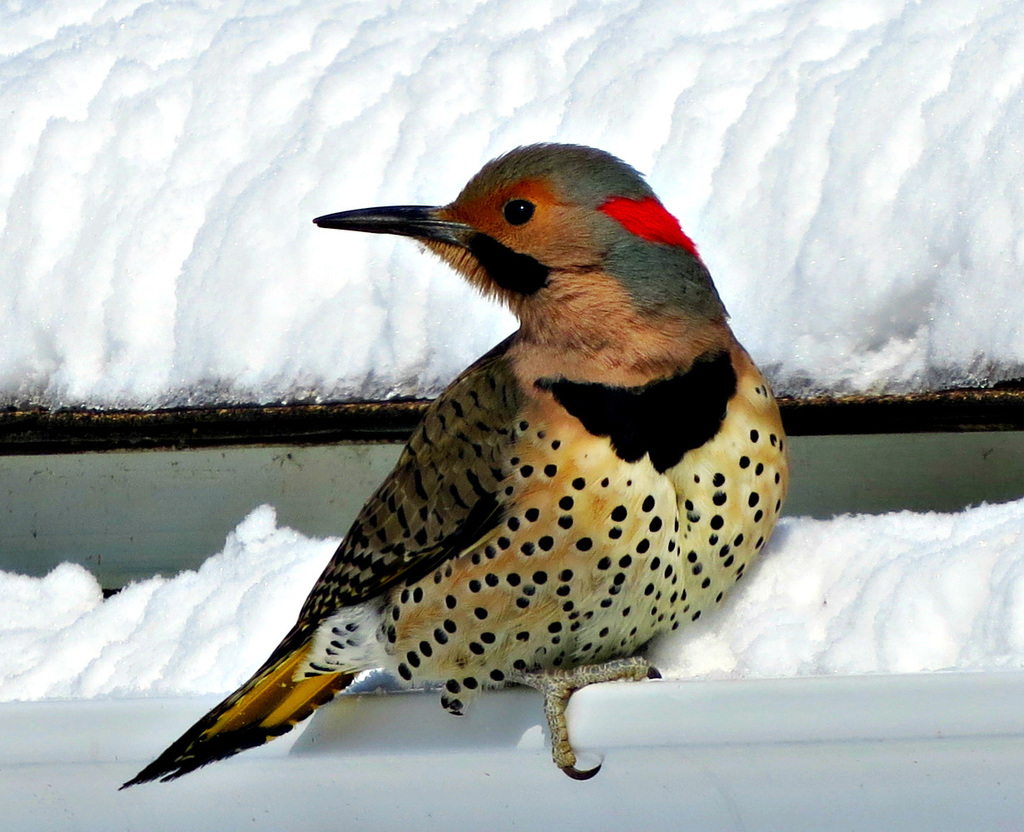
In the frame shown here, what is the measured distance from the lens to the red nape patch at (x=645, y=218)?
2035mm

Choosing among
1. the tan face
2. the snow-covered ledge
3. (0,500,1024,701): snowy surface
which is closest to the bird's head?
the tan face

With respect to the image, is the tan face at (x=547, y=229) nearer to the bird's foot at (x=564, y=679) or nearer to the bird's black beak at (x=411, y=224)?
the bird's black beak at (x=411, y=224)

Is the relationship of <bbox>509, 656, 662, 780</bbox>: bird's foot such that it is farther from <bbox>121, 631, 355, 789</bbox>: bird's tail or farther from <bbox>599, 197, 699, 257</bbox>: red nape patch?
<bbox>599, 197, 699, 257</bbox>: red nape patch

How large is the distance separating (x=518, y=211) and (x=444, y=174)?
2.38ft

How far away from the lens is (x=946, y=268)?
240cm

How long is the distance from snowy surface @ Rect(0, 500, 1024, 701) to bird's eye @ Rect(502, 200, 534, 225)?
0.68m

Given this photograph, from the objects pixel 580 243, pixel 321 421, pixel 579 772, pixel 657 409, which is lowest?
pixel 579 772

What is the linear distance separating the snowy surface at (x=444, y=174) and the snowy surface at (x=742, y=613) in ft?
1.14

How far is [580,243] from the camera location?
203cm

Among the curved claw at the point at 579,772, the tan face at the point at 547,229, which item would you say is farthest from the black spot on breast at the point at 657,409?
the curved claw at the point at 579,772

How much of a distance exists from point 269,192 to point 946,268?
4.61 ft

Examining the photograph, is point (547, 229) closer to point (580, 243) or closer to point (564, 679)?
point (580, 243)

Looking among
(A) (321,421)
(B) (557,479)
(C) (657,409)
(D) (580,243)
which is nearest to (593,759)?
(B) (557,479)

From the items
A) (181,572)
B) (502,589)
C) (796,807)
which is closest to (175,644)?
(181,572)
